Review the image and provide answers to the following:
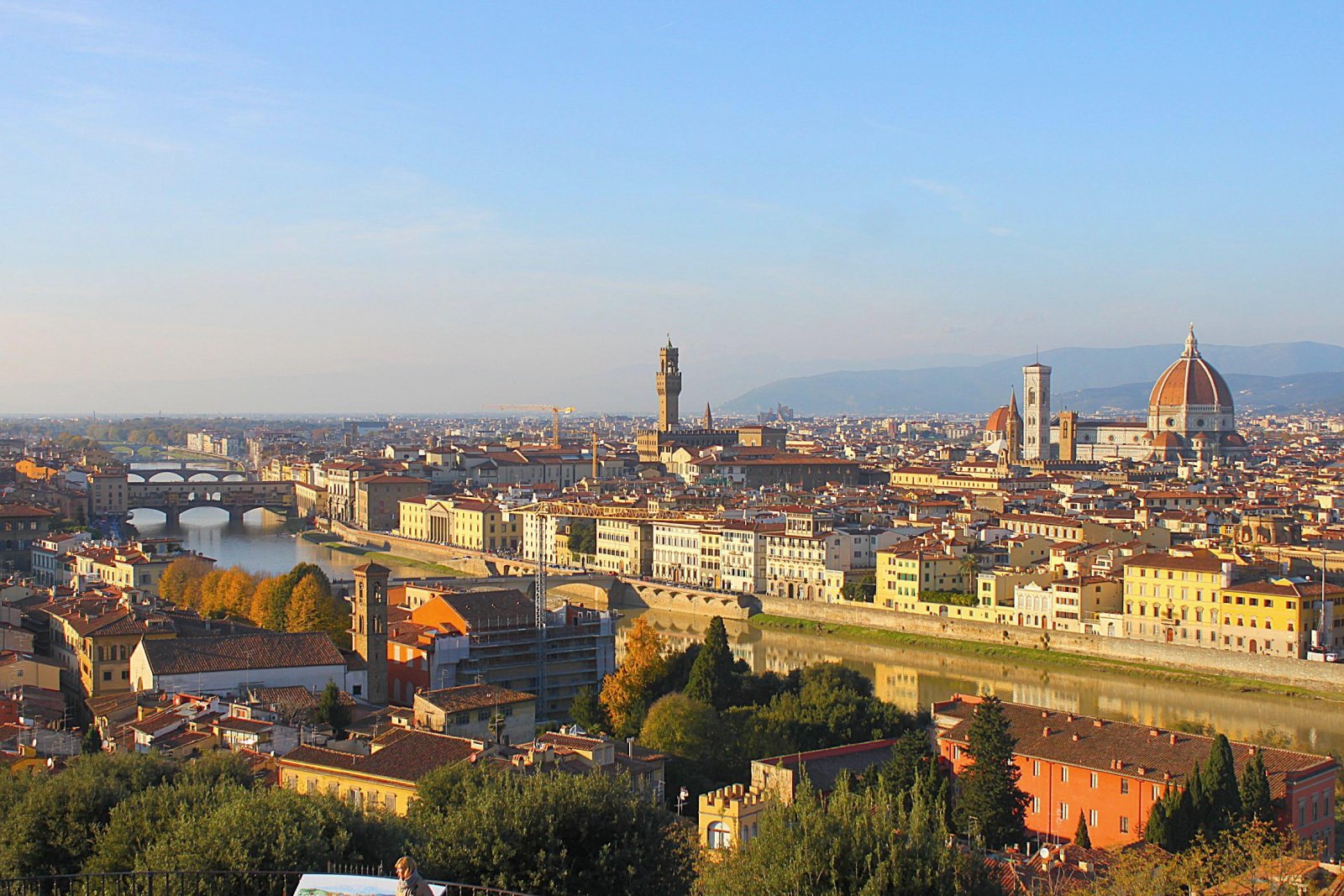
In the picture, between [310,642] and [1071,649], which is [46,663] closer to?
[310,642]

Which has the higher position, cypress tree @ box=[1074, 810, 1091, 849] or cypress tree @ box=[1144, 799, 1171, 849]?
cypress tree @ box=[1144, 799, 1171, 849]

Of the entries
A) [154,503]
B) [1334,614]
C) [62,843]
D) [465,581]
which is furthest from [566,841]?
[154,503]

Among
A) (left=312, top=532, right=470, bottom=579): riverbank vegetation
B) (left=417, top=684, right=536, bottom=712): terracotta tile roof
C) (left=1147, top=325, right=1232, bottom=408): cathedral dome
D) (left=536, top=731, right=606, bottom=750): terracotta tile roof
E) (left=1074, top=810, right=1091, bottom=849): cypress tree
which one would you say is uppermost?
(left=1147, top=325, right=1232, bottom=408): cathedral dome

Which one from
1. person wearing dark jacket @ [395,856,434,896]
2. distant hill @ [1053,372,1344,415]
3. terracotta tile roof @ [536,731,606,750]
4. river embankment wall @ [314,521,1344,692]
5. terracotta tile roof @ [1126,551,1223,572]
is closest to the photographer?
person wearing dark jacket @ [395,856,434,896]

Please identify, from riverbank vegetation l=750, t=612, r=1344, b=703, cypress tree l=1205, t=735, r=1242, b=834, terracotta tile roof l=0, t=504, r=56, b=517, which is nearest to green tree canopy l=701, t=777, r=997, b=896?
cypress tree l=1205, t=735, r=1242, b=834

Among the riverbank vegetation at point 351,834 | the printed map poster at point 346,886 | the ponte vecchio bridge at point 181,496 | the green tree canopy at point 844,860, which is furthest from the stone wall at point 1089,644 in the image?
the ponte vecchio bridge at point 181,496

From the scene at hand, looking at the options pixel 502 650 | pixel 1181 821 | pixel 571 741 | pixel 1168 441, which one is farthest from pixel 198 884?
pixel 1168 441

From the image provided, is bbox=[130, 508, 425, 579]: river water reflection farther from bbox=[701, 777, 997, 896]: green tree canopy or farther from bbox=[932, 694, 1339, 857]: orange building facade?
bbox=[701, 777, 997, 896]: green tree canopy
